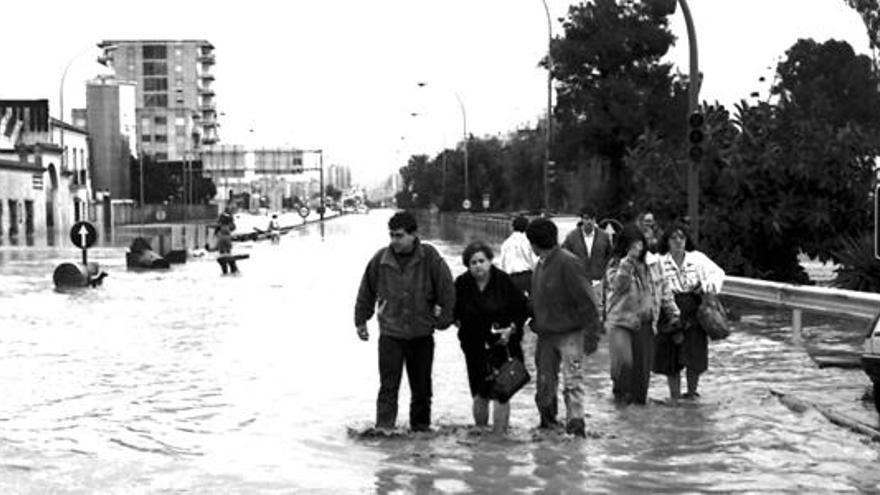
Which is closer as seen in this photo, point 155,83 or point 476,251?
point 476,251

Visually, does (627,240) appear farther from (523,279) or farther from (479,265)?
(523,279)

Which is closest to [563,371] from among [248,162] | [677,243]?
[677,243]

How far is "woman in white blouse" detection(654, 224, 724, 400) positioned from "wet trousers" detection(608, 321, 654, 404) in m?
0.29

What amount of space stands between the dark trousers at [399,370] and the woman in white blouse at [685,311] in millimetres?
2785

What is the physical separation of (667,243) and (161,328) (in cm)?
964

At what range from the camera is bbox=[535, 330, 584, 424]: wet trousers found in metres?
9.52

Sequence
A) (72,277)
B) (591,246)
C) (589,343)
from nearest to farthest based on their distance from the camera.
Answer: (589,343) → (591,246) → (72,277)

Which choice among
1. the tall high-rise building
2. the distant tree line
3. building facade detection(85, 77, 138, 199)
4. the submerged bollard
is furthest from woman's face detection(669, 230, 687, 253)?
the tall high-rise building

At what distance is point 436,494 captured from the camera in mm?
7750

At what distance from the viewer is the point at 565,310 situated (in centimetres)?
950

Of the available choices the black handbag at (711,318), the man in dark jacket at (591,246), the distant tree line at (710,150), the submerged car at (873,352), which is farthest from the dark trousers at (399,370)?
the distant tree line at (710,150)

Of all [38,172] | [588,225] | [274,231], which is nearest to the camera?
[588,225]

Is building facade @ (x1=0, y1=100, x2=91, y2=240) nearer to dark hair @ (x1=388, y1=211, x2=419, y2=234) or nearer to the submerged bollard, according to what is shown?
the submerged bollard

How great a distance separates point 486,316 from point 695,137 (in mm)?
12206
